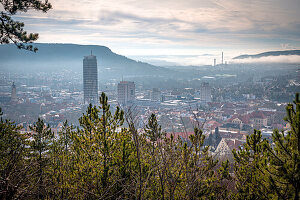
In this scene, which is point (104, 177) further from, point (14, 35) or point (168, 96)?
A: point (168, 96)

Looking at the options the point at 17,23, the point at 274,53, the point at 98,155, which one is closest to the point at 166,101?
the point at 274,53

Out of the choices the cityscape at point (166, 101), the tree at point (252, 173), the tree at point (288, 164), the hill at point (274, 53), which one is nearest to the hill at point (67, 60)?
the cityscape at point (166, 101)

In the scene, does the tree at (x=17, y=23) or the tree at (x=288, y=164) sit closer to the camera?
the tree at (x=288, y=164)

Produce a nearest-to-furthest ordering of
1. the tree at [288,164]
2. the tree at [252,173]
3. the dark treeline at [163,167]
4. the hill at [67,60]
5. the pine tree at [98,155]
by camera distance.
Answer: the tree at [288,164] → the dark treeline at [163,167] → the tree at [252,173] → the pine tree at [98,155] → the hill at [67,60]

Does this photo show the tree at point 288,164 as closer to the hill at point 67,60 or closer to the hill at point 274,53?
the hill at point 274,53

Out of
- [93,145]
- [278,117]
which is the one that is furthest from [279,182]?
[278,117]

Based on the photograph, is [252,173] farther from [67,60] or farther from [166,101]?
[67,60]
